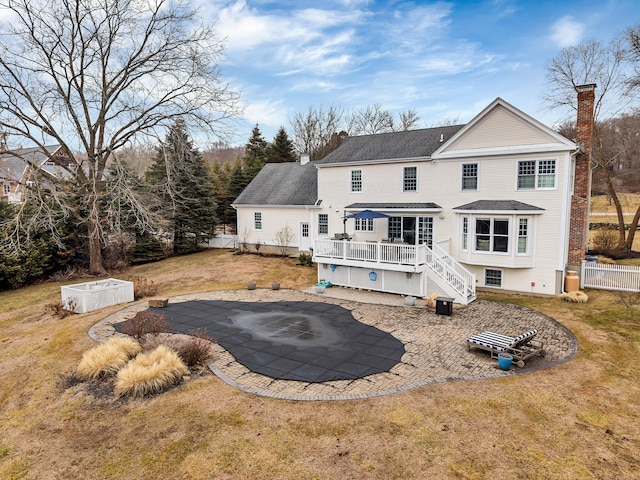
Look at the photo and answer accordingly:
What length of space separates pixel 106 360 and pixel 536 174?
1824cm

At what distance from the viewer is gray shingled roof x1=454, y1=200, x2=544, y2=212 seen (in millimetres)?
16766

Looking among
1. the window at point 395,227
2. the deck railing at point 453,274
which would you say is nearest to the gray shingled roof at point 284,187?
the window at point 395,227

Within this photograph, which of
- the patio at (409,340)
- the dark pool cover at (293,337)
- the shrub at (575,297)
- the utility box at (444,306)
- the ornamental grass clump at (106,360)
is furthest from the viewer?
the shrub at (575,297)

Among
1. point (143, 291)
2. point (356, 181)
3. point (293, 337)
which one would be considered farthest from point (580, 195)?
point (143, 291)

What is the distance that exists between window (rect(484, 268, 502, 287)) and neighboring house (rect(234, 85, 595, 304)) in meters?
0.05

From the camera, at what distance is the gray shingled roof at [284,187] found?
27.6 metres

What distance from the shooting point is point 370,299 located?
17.3 meters

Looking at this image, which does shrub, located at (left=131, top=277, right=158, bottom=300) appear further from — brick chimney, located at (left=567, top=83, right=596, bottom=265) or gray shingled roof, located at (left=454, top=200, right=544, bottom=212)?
brick chimney, located at (left=567, top=83, right=596, bottom=265)

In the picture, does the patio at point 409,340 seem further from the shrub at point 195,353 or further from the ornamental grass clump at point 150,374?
the ornamental grass clump at point 150,374

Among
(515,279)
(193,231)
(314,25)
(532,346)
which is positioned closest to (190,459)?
(532,346)

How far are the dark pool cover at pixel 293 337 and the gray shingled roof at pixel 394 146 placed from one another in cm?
984

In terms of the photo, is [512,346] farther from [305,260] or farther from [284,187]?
[284,187]

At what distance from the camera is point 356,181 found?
74.3 feet

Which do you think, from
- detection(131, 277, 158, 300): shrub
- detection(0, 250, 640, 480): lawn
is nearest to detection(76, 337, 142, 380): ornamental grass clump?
detection(0, 250, 640, 480): lawn
